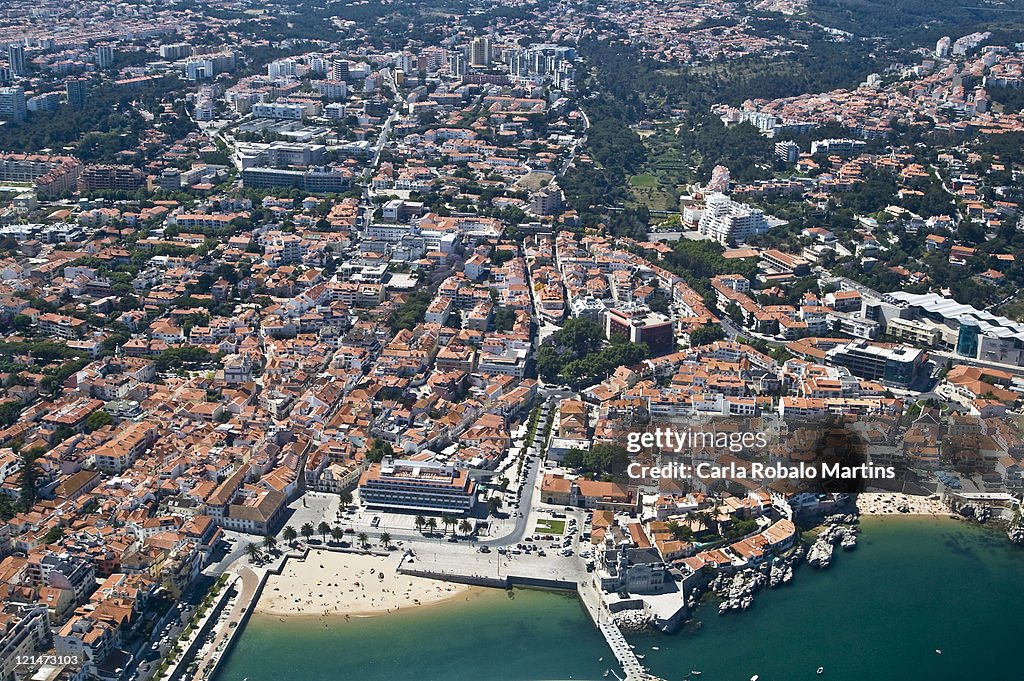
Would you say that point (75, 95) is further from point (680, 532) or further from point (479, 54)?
point (680, 532)

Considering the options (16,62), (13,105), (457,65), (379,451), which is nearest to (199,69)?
(16,62)

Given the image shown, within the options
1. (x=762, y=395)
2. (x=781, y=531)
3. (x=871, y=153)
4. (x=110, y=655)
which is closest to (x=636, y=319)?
(x=762, y=395)

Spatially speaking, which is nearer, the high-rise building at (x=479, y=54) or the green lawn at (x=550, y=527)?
the green lawn at (x=550, y=527)

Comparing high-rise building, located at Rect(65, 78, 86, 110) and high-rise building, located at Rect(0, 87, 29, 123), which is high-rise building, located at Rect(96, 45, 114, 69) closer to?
high-rise building, located at Rect(65, 78, 86, 110)

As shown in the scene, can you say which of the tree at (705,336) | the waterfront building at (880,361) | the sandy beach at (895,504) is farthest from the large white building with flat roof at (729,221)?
the sandy beach at (895,504)

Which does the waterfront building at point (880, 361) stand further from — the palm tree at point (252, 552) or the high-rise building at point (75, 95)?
the high-rise building at point (75, 95)

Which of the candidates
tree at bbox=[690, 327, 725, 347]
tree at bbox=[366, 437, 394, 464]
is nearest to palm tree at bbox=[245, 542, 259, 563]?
tree at bbox=[366, 437, 394, 464]

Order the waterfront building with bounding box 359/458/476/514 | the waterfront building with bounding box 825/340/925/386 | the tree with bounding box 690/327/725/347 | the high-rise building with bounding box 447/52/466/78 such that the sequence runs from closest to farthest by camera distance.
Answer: the waterfront building with bounding box 359/458/476/514
the waterfront building with bounding box 825/340/925/386
the tree with bounding box 690/327/725/347
the high-rise building with bounding box 447/52/466/78
